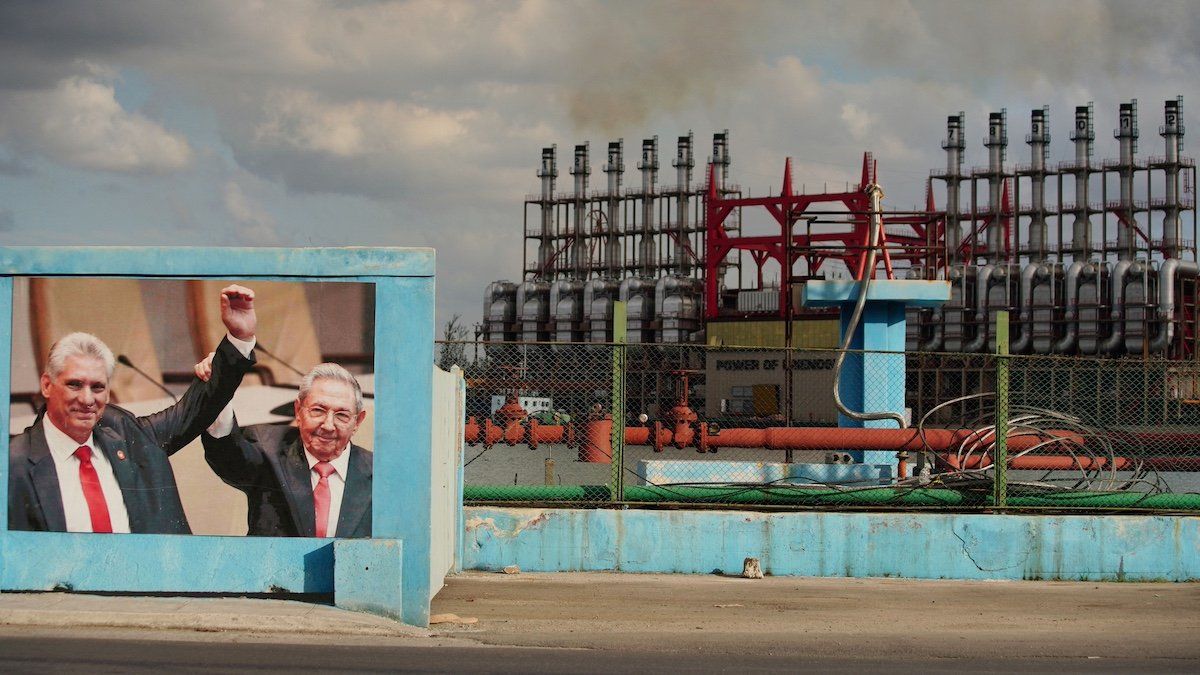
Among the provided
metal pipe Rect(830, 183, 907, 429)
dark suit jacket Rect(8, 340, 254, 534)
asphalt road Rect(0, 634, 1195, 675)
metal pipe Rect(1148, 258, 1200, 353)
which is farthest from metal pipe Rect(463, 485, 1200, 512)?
metal pipe Rect(1148, 258, 1200, 353)

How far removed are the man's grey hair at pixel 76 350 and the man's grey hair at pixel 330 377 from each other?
5.48ft

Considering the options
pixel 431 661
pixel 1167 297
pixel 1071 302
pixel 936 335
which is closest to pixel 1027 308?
pixel 1071 302

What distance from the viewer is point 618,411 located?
46.4 ft

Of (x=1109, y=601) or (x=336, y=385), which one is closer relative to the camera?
(x=336, y=385)

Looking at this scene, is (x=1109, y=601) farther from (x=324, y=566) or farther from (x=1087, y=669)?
(x=324, y=566)

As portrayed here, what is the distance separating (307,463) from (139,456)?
4.77 ft

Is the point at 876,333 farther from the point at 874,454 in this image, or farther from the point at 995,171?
the point at 995,171

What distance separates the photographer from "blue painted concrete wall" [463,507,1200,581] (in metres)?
14.3

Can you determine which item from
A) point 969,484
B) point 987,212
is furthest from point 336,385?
point 987,212

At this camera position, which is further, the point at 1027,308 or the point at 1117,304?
the point at 1027,308

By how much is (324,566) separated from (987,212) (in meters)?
86.8

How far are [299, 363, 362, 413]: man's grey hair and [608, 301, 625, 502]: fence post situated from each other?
3.19m

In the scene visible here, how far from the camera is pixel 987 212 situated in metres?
92.9

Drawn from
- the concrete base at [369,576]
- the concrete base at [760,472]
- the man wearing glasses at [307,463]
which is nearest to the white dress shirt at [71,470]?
the man wearing glasses at [307,463]
